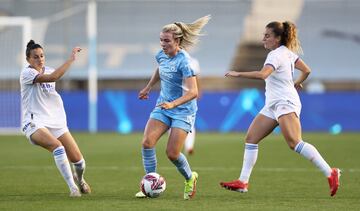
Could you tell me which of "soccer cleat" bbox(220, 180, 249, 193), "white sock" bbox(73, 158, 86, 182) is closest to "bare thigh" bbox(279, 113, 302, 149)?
"soccer cleat" bbox(220, 180, 249, 193)

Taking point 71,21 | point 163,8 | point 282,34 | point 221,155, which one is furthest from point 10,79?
point 282,34

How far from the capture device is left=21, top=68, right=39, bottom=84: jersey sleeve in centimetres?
977

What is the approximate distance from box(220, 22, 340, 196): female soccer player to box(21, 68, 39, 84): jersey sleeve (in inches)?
97.0

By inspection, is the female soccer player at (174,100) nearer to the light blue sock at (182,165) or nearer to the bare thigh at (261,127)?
the light blue sock at (182,165)

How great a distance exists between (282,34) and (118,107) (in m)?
17.3

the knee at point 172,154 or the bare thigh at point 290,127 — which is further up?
the bare thigh at point 290,127

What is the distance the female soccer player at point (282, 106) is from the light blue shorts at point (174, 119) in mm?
793

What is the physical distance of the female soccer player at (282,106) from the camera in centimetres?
964

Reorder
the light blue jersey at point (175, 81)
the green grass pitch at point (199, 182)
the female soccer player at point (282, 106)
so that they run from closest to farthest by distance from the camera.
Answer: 1. the green grass pitch at point (199, 182)
2. the light blue jersey at point (175, 81)
3. the female soccer player at point (282, 106)

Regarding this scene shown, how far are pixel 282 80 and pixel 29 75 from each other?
290 cm

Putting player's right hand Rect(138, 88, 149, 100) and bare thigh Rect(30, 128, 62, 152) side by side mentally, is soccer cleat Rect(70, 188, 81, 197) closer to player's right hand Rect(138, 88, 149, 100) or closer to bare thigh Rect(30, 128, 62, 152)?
bare thigh Rect(30, 128, 62, 152)

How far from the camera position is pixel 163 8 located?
34031 millimetres

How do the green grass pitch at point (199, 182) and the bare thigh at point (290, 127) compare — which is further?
the bare thigh at point (290, 127)

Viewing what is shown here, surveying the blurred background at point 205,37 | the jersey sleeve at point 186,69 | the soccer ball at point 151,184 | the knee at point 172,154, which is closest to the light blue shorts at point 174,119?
the knee at point 172,154
